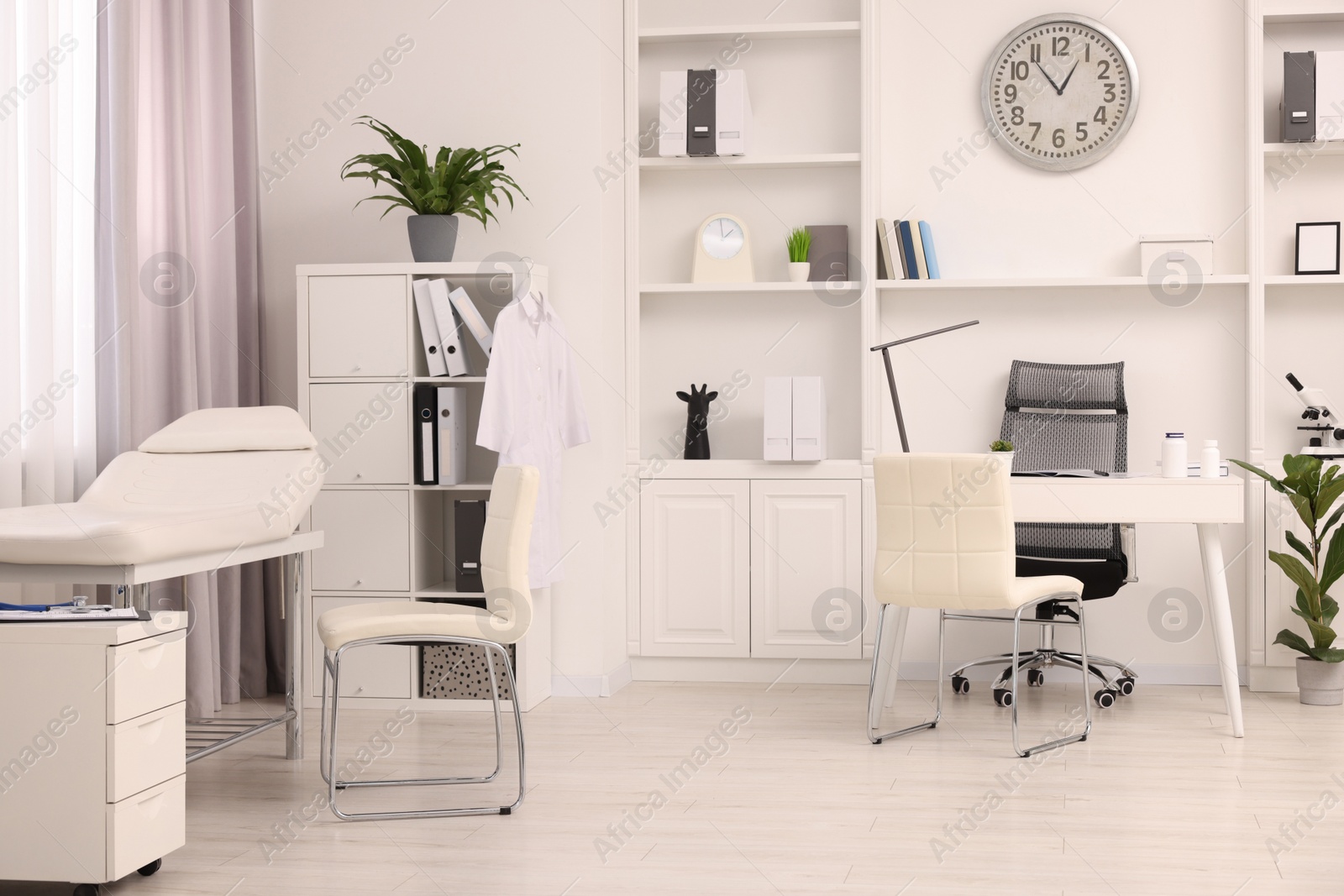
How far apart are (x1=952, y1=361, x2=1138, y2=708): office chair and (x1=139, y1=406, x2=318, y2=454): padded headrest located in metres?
2.32

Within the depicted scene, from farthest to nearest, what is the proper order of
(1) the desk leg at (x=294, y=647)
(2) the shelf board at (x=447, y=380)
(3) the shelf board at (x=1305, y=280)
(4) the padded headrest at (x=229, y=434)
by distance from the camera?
(3) the shelf board at (x=1305, y=280) → (2) the shelf board at (x=447, y=380) → (1) the desk leg at (x=294, y=647) → (4) the padded headrest at (x=229, y=434)

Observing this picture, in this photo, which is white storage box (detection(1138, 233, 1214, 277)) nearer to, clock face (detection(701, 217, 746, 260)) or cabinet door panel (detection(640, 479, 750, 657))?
clock face (detection(701, 217, 746, 260))

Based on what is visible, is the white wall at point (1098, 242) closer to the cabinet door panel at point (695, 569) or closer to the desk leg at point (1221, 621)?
the cabinet door panel at point (695, 569)

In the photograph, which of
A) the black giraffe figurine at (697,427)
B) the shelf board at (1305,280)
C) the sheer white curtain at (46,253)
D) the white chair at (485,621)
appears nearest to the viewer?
the white chair at (485,621)

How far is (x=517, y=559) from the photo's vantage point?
292cm

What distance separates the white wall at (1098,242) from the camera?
4.41m

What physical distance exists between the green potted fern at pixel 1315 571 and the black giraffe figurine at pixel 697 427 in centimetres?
184

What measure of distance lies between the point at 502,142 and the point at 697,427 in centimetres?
127

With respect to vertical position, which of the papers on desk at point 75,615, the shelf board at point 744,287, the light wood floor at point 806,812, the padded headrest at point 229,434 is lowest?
the light wood floor at point 806,812

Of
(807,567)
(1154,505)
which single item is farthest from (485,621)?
(1154,505)

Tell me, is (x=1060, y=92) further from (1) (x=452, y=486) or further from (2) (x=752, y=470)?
(1) (x=452, y=486)

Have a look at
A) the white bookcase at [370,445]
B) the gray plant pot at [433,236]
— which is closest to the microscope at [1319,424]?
the white bookcase at [370,445]

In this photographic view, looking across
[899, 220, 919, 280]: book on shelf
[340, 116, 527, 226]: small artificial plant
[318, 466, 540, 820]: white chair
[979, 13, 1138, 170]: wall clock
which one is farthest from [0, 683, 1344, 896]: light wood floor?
[979, 13, 1138, 170]: wall clock

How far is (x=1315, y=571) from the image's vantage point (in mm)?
4016
